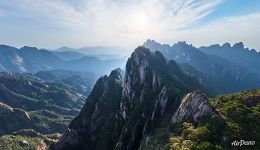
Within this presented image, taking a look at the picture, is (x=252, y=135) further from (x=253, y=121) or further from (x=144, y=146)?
(x=144, y=146)

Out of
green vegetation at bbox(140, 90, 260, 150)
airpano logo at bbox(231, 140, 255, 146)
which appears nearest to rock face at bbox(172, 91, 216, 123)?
green vegetation at bbox(140, 90, 260, 150)

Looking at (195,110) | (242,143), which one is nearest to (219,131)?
(242,143)

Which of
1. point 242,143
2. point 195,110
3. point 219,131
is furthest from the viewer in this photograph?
point 195,110

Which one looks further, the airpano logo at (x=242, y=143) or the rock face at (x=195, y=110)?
the rock face at (x=195, y=110)

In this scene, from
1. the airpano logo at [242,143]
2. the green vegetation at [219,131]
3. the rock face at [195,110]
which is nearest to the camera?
the airpano logo at [242,143]

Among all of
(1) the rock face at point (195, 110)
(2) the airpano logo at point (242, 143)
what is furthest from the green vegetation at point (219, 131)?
(1) the rock face at point (195, 110)

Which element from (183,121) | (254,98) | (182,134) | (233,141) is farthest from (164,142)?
(254,98)

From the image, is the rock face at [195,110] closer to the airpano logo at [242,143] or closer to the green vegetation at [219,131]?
the green vegetation at [219,131]

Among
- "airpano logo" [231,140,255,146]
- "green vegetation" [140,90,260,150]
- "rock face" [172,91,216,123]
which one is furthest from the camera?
"rock face" [172,91,216,123]

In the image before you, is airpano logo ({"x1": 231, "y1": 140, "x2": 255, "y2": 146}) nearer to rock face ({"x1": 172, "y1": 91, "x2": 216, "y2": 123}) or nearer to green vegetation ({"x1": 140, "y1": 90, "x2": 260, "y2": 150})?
green vegetation ({"x1": 140, "y1": 90, "x2": 260, "y2": 150})

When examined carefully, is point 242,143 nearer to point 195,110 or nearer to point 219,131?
point 219,131
